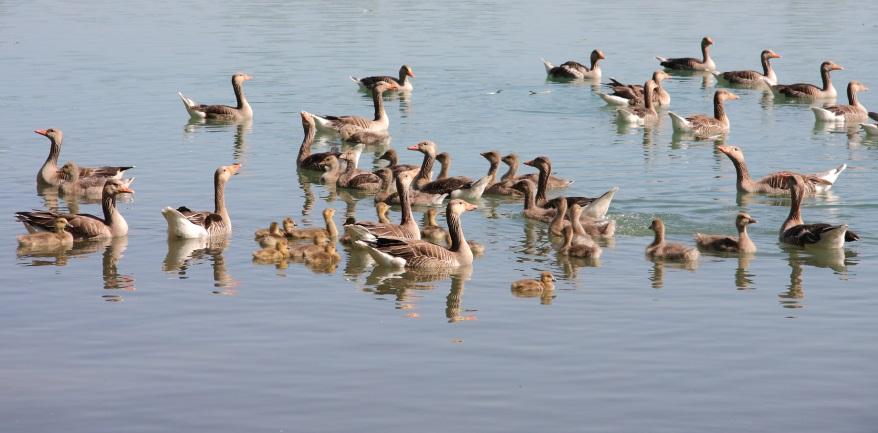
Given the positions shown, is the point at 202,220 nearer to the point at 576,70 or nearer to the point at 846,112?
the point at 846,112

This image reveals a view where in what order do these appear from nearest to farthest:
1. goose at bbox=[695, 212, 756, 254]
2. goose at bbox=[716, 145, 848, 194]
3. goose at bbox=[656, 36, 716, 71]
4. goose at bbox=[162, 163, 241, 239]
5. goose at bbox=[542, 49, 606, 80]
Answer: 1. goose at bbox=[695, 212, 756, 254]
2. goose at bbox=[162, 163, 241, 239]
3. goose at bbox=[716, 145, 848, 194]
4. goose at bbox=[542, 49, 606, 80]
5. goose at bbox=[656, 36, 716, 71]

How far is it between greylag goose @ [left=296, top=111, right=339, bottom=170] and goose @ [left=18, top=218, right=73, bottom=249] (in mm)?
6708

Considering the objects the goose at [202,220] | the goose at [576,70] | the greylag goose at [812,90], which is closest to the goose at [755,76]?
the greylag goose at [812,90]

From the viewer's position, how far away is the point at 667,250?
16328 mm

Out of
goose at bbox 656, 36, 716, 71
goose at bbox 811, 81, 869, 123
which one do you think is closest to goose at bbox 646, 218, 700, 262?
goose at bbox 811, 81, 869, 123

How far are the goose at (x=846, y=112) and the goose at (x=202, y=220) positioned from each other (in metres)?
15.0

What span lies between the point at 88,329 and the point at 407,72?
2158 cm

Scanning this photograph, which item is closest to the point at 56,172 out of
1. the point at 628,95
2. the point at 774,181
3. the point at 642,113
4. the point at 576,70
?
the point at 774,181

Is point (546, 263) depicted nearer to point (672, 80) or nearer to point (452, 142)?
point (452, 142)

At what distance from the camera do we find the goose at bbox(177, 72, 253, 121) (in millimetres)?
29453

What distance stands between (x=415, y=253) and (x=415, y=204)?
5.01m

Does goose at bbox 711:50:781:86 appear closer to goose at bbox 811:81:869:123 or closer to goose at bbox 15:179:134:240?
goose at bbox 811:81:869:123

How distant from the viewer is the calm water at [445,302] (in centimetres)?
1090

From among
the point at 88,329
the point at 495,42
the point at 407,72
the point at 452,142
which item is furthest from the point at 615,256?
the point at 495,42
